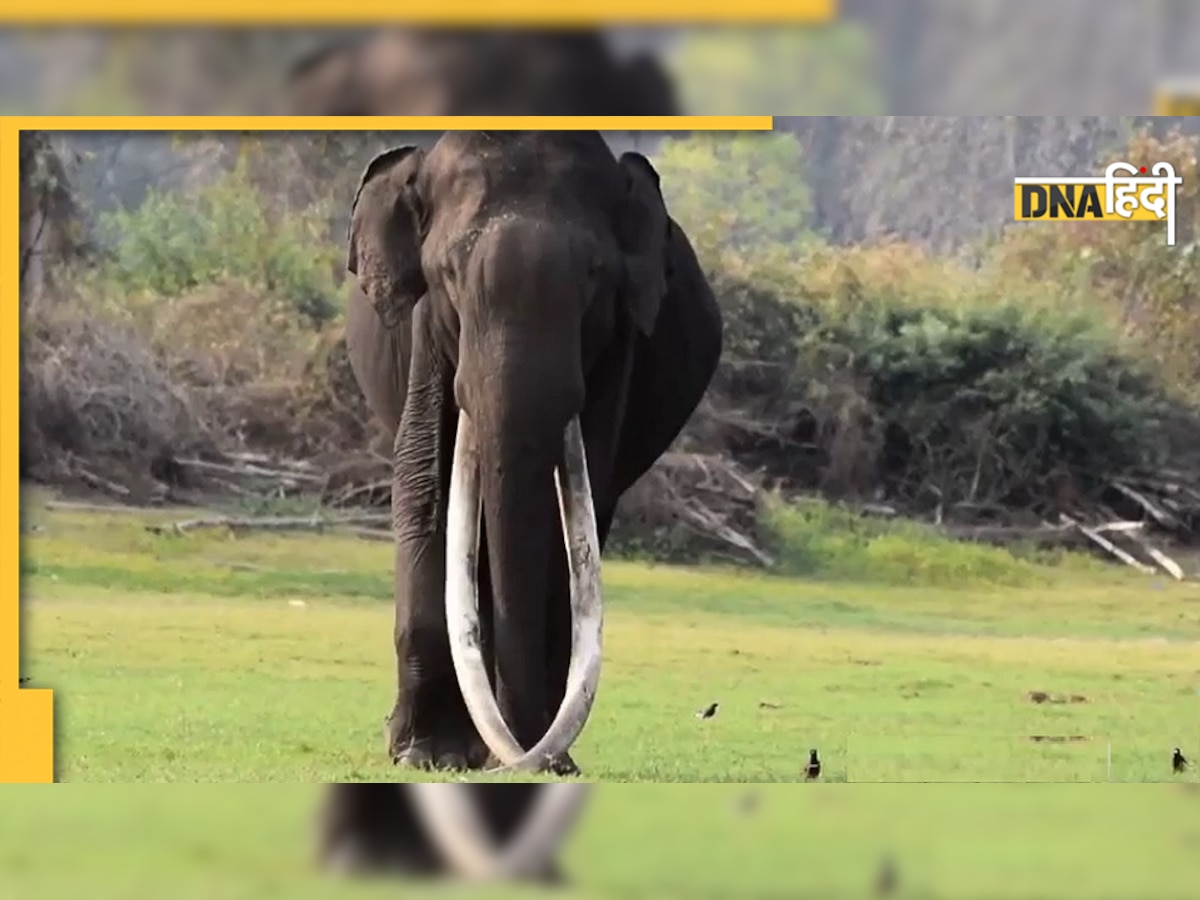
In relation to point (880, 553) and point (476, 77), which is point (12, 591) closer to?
point (476, 77)

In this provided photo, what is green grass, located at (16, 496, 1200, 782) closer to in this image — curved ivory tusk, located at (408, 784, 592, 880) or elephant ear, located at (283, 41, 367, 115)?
curved ivory tusk, located at (408, 784, 592, 880)

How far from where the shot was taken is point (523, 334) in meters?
6.03

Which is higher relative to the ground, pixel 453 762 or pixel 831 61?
pixel 831 61

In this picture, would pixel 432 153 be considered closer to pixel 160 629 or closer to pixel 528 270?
pixel 528 270

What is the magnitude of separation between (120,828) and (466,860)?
64cm

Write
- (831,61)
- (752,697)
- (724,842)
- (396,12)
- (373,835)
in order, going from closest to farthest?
(396,12) → (831,61) → (373,835) → (724,842) → (752,697)

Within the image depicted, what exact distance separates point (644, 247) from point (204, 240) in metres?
0.82

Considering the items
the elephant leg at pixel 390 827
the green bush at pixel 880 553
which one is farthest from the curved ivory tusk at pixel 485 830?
the green bush at pixel 880 553

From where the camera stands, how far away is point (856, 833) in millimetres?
6180

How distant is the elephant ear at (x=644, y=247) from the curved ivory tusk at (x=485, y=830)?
898 mm

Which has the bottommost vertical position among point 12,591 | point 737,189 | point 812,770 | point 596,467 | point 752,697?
point 812,770

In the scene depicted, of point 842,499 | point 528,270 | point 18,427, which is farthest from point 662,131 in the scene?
point 18,427

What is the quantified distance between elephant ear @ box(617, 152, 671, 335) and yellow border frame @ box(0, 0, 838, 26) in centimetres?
65

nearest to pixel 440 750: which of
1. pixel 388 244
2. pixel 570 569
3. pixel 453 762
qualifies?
pixel 453 762
